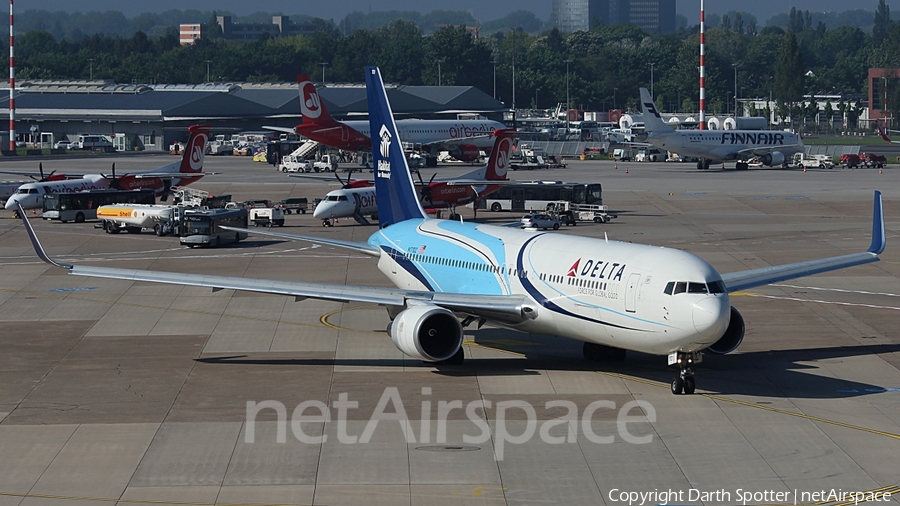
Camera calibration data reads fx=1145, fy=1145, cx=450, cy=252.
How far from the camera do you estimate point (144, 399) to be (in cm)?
3216

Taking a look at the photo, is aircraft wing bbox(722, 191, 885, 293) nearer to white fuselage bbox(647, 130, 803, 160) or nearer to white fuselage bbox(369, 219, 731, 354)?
white fuselage bbox(369, 219, 731, 354)

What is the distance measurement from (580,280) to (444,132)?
4575 inches

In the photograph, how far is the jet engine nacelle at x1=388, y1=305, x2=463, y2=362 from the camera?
33.8m

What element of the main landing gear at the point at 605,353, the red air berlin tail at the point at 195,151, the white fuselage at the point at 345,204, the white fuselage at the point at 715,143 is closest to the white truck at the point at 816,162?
the white fuselage at the point at 715,143

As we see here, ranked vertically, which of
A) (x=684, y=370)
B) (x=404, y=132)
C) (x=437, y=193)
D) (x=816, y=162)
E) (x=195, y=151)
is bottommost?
(x=684, y=370)

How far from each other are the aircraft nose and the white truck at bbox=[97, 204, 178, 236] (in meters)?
53.1

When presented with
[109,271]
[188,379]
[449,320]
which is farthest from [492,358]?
[109,271]

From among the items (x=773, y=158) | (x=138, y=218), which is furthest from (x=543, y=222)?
(x=773, y=158)

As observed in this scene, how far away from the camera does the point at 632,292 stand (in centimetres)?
3169

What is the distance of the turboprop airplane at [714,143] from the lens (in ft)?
437

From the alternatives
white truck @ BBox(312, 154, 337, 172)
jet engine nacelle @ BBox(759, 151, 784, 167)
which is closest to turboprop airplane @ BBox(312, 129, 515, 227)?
white truck @ BBox(312, 154, 337, 172)

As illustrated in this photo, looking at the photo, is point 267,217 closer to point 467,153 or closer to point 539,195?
point 539,195

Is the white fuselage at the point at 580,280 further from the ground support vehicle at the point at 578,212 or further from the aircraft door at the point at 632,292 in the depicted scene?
the ground support vehicle at the point at 578,212

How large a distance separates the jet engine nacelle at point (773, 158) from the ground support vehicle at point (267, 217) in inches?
3035
